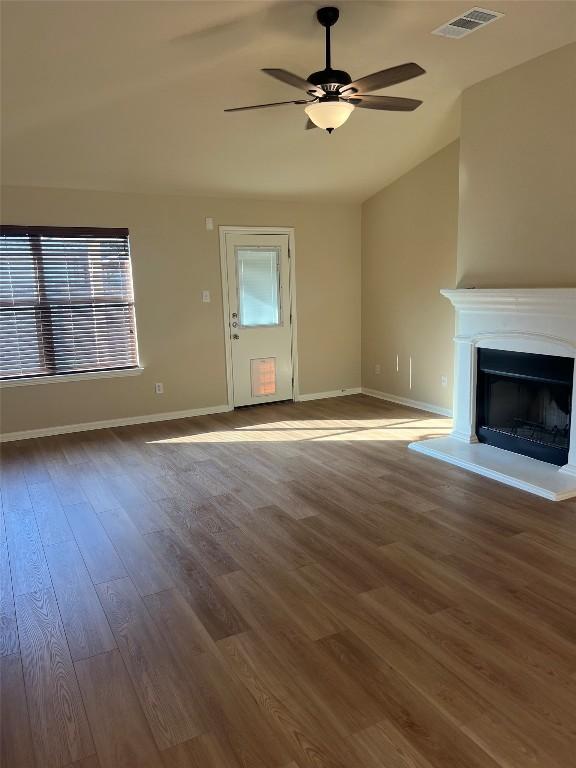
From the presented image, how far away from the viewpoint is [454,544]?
115 inches

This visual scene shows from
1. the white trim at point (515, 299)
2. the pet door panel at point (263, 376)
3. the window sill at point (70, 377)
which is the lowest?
the pet door panel at point (263, 376)

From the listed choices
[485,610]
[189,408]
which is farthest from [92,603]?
[189,408]

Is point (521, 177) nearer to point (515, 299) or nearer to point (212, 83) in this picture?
point (515, 299)

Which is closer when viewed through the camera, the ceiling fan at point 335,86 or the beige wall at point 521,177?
the ceiling fan at point 335,86

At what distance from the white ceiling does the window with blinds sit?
0.51m

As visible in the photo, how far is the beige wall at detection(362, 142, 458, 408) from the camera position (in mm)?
5508

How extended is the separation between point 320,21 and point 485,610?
314cm

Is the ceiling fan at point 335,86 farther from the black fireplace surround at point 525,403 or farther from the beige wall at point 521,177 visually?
the black fireplace surround at point 525,403

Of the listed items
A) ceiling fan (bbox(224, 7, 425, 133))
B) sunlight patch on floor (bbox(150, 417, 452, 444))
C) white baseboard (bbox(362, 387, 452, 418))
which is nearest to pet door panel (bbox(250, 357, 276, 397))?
sunlight patch on floor (bbox(150, 417, 452, 444))

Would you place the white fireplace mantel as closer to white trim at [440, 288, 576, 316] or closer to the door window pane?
white trim at [440, 288, 576, 316]

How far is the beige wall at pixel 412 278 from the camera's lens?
18.1 feet

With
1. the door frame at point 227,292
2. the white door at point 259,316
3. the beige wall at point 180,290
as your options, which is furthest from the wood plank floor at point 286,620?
the white door at point 259,316

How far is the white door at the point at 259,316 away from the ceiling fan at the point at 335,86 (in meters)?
3.00

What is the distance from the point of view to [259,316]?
246 inches
